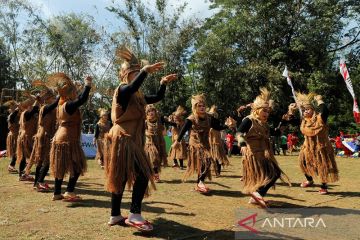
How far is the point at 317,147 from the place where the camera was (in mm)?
8086

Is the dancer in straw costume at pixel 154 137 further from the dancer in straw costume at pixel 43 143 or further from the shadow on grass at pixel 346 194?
the shadow on grass at pixel 346 194

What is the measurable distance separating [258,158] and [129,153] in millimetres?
2462

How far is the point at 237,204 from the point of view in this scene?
675 cm

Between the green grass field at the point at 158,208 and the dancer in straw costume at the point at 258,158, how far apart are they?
13.0 inches

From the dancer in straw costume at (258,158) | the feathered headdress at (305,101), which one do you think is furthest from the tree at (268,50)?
the dancer in straw costume at (258,158)

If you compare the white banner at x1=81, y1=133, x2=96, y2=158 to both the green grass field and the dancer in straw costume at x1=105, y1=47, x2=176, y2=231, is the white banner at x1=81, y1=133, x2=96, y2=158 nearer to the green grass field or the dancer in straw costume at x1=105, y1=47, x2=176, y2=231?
the green grass field

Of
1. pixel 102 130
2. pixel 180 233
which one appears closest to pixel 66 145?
pixel 180 233

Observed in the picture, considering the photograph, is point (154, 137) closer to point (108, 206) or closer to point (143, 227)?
point (108, 206)

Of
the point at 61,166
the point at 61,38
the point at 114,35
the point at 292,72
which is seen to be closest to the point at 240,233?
the point at 61,166

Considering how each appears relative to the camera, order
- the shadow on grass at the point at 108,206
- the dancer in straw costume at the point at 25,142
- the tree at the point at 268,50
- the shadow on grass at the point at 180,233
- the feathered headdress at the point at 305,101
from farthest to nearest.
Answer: the tree at the point at 268,50
the dancer in straw costume at the point at 25,142
the feathered headdress at the point at 305,101
the shadow on grass at the point at 108,206
the shadow on grass at the point at 180,233

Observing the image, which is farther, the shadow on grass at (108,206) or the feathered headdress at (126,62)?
the shadow on grass at (108,206)

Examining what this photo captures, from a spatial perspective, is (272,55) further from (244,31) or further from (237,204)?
(237,204)

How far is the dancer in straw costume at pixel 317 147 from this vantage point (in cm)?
790

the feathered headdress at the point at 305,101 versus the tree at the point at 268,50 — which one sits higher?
the tree at the point at 268,50
